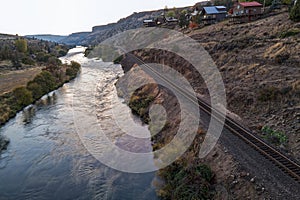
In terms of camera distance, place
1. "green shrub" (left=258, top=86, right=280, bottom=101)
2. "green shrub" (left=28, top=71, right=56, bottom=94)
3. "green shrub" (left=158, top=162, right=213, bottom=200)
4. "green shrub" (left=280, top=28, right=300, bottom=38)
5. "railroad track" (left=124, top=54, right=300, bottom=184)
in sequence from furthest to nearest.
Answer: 1. "green shrub" (left=28, top=71, right=56, bottom=94)
2. "green shrub" (left=280, top=28, right=300, bottom=38)
3. "green shrub" (left=258, top=86, right=280, bottom=101)
4. "green shrub" (left=158, top=162, right=213, bottom=200)
5. "railroad track" (left=124, top=54, right=300, bottom=184)

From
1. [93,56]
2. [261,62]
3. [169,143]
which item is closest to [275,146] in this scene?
[169,143]

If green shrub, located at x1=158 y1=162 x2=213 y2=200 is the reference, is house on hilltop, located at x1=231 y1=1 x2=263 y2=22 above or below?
above

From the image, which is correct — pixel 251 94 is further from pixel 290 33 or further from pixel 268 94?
pixel 290 33

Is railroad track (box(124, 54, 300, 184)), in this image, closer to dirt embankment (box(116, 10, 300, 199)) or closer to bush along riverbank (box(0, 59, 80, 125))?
dirt embankment (box(116, 10, 300, 199))

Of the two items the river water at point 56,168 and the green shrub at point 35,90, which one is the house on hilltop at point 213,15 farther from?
the green shrub at point 35,90

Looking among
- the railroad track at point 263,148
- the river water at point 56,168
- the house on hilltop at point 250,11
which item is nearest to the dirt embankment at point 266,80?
the railroad track at point 263,148

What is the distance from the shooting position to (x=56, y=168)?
2428cm

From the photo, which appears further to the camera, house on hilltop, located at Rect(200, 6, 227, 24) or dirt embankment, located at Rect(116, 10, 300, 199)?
house on hilltop, located at Rect(200, 6, 227, 24)

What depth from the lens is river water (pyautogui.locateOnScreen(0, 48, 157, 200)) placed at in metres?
20.2

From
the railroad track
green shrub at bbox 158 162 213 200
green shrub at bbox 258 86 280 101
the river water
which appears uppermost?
green shrub at bbox 258 86 280 101

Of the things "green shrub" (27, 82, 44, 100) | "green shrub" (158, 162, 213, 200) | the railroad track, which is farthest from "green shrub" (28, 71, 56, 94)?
"green shrub" (158, 162, 213, 200)

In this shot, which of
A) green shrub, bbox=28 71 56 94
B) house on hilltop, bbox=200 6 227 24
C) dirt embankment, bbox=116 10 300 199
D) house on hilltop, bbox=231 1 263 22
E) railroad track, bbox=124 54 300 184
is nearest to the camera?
railroad track, bbox=124 54 300 184

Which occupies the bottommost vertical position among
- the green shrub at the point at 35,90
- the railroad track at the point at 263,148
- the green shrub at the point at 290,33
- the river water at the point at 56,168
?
the river water at the point at 56,168

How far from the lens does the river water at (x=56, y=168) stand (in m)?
20.2
